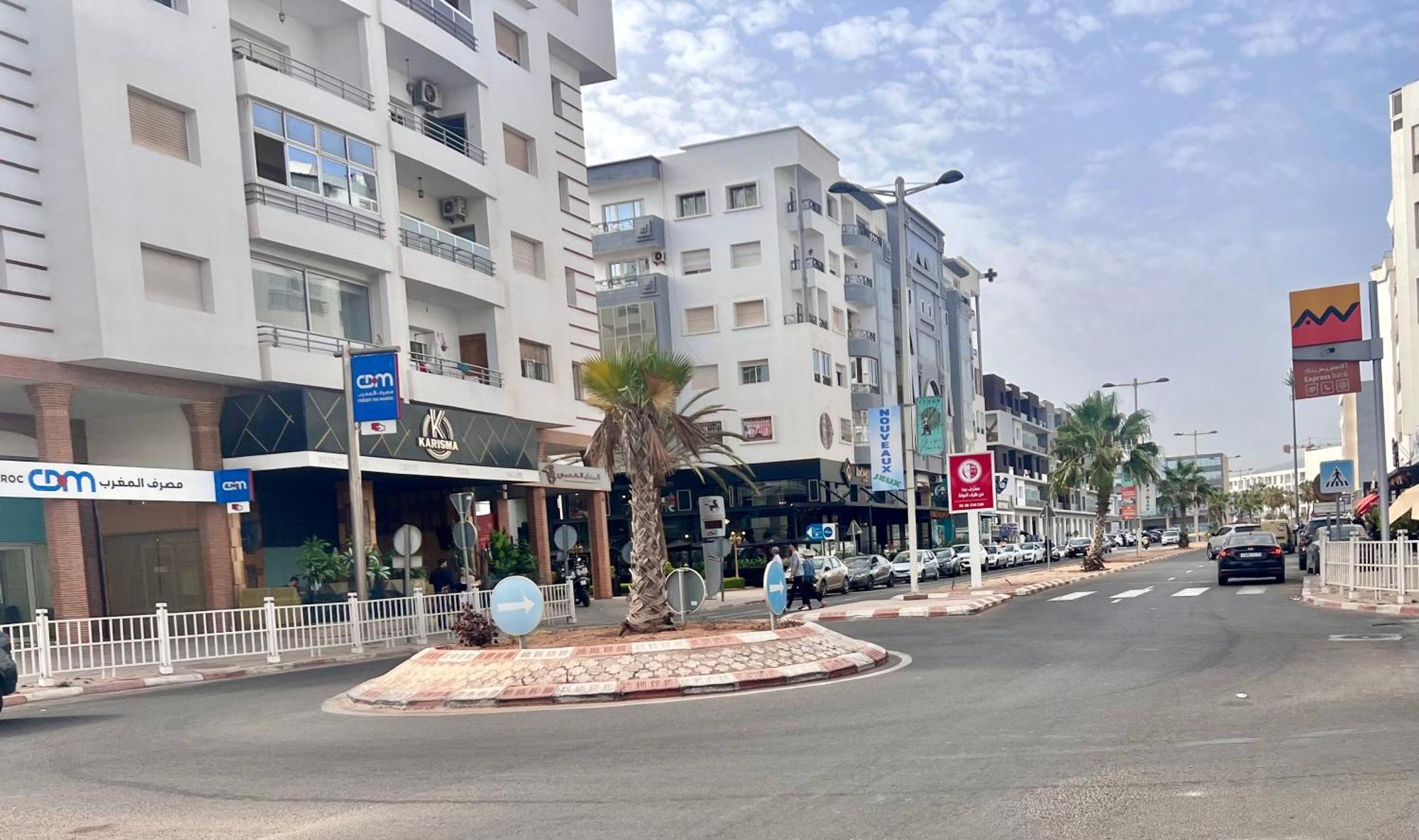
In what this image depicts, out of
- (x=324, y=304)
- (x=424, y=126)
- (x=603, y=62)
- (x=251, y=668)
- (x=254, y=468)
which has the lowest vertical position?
(x=251, y=668)

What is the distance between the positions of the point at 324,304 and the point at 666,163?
35.3 meters

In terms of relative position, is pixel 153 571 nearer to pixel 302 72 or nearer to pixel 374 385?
pixel 374 385

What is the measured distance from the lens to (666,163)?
210 ft

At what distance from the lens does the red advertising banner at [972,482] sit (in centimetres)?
3094

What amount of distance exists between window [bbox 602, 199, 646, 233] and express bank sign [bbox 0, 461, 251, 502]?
3878 cm

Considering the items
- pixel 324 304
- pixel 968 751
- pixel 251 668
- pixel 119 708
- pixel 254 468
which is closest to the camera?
pixel 968 751

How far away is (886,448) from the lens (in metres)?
46.8

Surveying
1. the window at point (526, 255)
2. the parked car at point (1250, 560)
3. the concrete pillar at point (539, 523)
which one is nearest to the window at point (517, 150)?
the window at point (526, 255)

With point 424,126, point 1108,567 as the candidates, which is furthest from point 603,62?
point 1108,567

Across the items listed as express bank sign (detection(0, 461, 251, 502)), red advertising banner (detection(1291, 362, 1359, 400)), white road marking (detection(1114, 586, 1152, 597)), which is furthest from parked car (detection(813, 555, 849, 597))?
express bank sign (detection(0, 461, 251, 502))

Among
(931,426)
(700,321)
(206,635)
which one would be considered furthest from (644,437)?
(700,321)

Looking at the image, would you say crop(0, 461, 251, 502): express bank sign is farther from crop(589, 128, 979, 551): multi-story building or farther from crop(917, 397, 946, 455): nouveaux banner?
crop(589, 128, 979, 551): multi-story building

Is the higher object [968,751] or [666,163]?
[666,163]

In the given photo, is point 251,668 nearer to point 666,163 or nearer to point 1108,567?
point 1108,567
